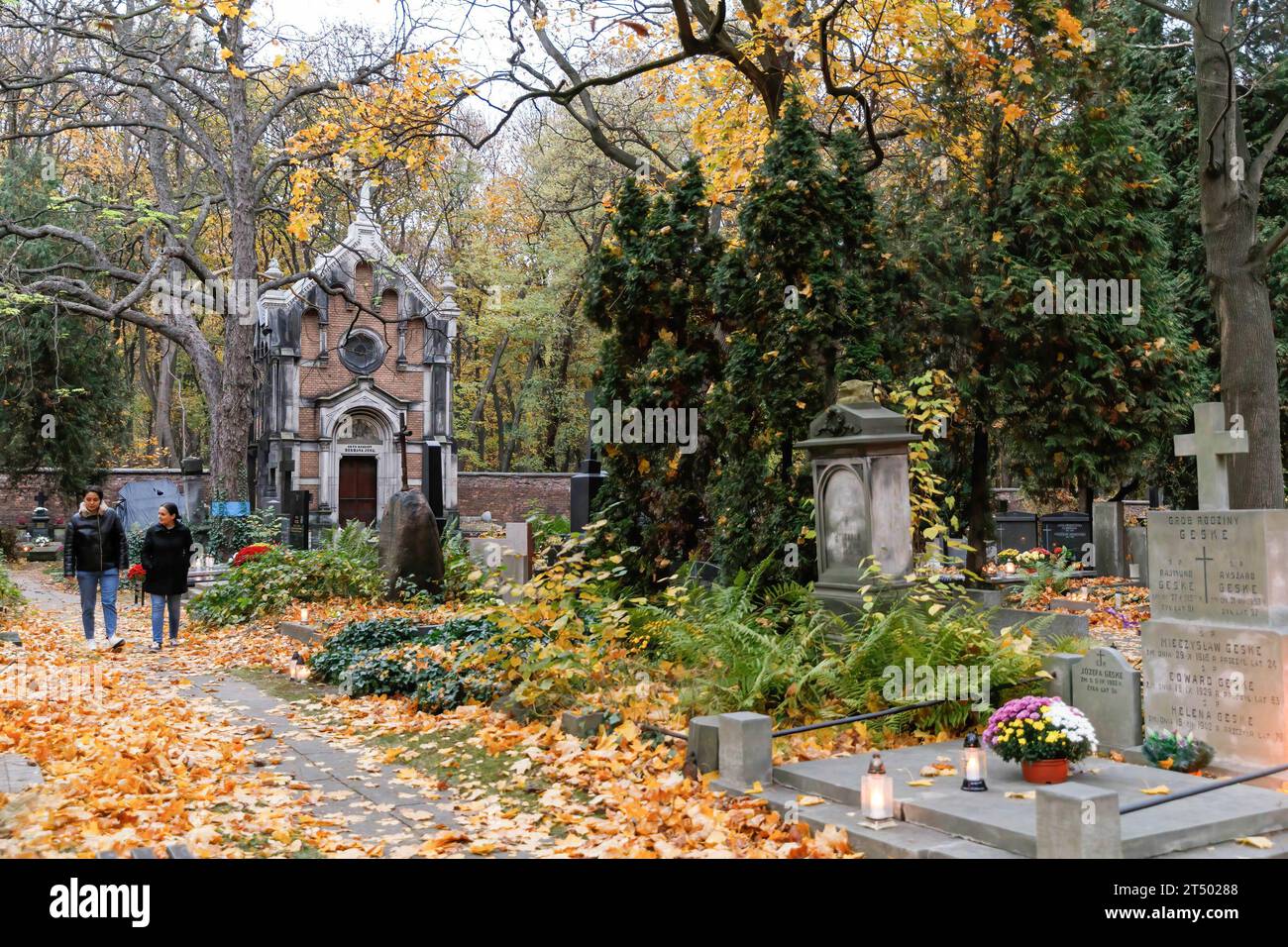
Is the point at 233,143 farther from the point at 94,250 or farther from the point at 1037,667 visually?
the point at 1037,667

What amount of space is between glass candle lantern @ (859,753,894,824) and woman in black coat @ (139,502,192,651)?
1077 cm

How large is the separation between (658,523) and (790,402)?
2622mm

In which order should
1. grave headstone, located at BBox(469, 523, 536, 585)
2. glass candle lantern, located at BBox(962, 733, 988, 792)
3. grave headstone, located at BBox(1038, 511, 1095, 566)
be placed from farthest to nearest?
1. grave headstone, located at BBox(1038, 511, 1095, 566)
2. grave headstone, located at BBox(469, 523, 536, 585)
3. glass candle lantern, located at BBox(962, 733, 988, 792)

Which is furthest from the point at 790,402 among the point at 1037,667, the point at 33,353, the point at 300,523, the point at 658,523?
the point at 33,353

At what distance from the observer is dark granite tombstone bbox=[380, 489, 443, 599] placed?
16562 millimetres

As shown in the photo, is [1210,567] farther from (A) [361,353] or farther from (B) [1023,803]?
(A) [361,353]

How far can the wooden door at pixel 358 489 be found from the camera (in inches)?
1469

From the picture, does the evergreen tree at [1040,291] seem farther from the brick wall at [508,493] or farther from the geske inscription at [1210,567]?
the brick wall at [508,493]

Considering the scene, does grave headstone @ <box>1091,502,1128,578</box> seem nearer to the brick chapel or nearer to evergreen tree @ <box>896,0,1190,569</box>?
evergreen tree @ <box>896,0,1190,569</box>

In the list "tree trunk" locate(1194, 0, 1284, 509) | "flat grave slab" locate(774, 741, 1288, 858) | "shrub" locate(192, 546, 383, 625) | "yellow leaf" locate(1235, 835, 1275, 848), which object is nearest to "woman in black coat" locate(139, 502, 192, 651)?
"shrub" locate(192, 546, 383, 625)

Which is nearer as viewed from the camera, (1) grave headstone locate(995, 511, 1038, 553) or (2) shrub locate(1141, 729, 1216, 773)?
(2) shrub locate(1141, 729, 1216, 773)

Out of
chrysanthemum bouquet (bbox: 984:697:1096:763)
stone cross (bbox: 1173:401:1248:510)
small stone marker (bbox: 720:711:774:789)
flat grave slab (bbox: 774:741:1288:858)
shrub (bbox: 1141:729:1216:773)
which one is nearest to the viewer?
flat grave slab (bbox: 774:741:1288:858)

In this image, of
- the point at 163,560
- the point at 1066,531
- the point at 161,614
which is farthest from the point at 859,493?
the point at 1066,531

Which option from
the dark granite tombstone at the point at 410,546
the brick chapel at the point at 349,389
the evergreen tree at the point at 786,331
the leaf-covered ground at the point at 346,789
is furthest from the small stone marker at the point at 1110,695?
the brick chapel at the point at 349,389
